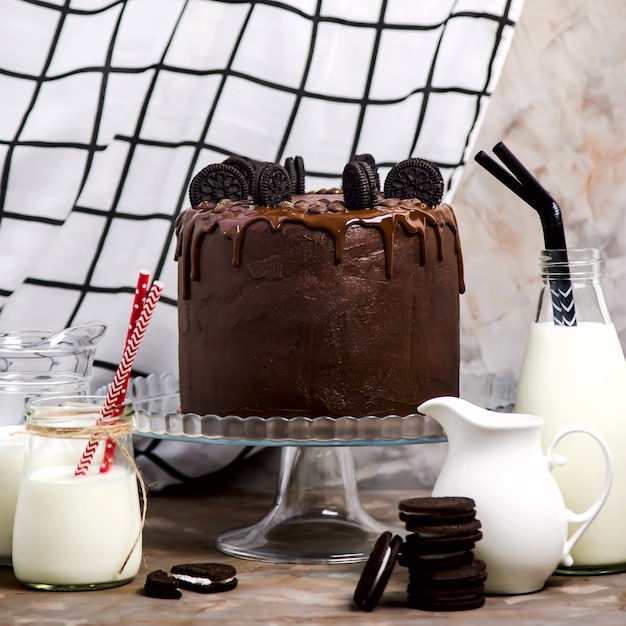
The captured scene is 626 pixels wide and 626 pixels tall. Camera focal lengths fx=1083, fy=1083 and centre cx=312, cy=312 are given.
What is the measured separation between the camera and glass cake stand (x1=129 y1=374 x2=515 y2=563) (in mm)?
1165

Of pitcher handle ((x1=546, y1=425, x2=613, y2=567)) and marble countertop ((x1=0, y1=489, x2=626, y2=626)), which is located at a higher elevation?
pitcher handle ((x1=546, y1=425, x2=613, y2=567))

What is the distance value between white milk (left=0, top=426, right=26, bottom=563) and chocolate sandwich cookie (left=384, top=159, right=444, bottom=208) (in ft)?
1.75

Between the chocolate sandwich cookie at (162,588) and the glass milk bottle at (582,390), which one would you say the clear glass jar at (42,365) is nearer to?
the chocolate sandwich cookie at (162,588)

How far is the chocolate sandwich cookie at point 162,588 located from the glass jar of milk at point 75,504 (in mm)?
39

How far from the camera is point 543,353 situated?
1.21 meters

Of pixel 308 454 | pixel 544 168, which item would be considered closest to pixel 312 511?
pixel 308 454

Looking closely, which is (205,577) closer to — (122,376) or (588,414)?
(122,376)

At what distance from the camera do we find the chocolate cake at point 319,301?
1220mm

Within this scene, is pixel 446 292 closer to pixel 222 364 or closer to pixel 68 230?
pixel 222 364

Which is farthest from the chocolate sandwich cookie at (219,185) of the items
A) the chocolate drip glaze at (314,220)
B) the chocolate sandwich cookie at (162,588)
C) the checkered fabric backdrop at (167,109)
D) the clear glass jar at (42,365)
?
the chocolate sandwich cookie at (162,588)

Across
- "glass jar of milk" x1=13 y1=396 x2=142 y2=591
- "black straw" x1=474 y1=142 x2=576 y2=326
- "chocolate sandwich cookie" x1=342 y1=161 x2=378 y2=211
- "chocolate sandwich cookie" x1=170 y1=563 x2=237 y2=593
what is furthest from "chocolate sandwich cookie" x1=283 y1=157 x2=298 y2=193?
"chocolate sandwich cookie" x1=170 y1=563 x2=237 y2=593

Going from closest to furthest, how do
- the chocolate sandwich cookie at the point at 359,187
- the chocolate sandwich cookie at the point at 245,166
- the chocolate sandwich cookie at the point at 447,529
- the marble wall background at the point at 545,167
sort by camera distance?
the chocolate sandwich cookie at the point at 447,529
the chocolate sandwich cookie at the point at 359,187
the chocolate sandwich cookie at the point at 245,166
the marble wall background at the point at 545,167

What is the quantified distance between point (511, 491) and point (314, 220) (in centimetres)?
37

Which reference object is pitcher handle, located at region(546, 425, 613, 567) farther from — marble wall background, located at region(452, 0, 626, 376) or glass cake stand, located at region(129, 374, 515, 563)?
marble wall background, located at region(452, 0, 626, 376)
